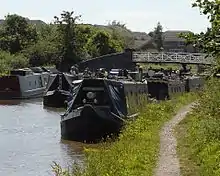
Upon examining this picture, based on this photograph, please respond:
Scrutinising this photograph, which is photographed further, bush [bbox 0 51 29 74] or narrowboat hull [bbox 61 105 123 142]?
bush [bbox 0 51 29 74]

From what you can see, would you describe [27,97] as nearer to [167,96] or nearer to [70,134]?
[167,96]

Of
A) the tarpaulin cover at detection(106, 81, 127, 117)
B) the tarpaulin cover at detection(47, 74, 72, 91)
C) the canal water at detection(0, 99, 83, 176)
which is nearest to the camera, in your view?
the canal water at detection(0, 99, 83, 176)

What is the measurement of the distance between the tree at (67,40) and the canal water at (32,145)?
2866 centimetres

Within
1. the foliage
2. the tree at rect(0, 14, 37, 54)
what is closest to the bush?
the foliage

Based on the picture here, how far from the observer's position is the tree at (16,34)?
70875 millimetres

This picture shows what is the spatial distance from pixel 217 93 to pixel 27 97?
30.8 m

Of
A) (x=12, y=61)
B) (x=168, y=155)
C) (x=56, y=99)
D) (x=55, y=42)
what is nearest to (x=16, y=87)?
(x=56, y=99)

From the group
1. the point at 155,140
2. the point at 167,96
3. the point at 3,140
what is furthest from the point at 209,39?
the point at 167,96

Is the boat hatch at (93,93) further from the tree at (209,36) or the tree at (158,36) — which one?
the tree at (158,36)

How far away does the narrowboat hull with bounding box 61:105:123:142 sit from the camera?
80.5 ft

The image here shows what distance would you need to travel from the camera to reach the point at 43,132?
28.6m

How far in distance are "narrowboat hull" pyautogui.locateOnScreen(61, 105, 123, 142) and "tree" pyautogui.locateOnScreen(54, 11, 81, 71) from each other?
41107 millimetres

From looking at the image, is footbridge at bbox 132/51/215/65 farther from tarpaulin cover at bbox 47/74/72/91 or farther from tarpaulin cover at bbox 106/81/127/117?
tarpaulin cover at bbox 106/81/127/117

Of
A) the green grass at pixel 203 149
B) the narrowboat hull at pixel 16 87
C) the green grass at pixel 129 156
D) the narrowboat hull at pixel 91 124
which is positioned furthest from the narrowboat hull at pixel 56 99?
the green grass at pixel 203 149
